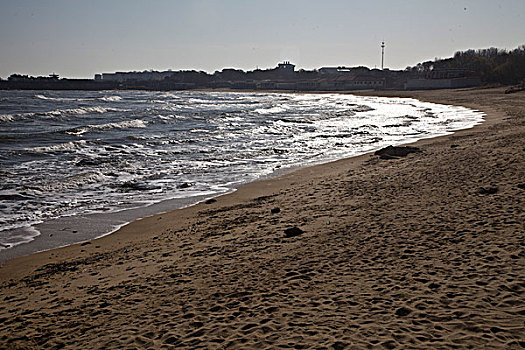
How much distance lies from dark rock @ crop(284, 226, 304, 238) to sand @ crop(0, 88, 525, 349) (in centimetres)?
3

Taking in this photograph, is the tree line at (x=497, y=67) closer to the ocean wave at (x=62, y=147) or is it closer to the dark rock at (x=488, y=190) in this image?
the ocean wave at (x=62, y=147)

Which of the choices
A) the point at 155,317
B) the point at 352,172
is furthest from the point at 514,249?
the point at 352,172

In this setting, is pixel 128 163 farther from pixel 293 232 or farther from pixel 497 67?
pixel 497 67

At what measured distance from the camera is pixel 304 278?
5.88 meters

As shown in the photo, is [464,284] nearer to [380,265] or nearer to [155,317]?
[380,265]

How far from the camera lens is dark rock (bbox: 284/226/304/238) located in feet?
25.3

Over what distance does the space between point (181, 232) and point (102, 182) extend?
7436mm

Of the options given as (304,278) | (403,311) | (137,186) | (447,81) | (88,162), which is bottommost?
(137,186)

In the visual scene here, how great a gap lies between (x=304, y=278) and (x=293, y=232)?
6.22 feet

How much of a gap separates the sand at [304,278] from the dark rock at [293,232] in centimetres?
3

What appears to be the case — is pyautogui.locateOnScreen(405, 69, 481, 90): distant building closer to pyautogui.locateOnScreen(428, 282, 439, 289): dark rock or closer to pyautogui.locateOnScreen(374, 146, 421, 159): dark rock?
pyautogui.locateOnScreen(374, 146, 421, 159): dark rock

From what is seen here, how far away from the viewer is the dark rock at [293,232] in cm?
773

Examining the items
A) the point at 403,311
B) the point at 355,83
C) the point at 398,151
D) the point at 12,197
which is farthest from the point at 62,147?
the point at 355,83

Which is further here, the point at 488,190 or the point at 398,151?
the point at 398,151
